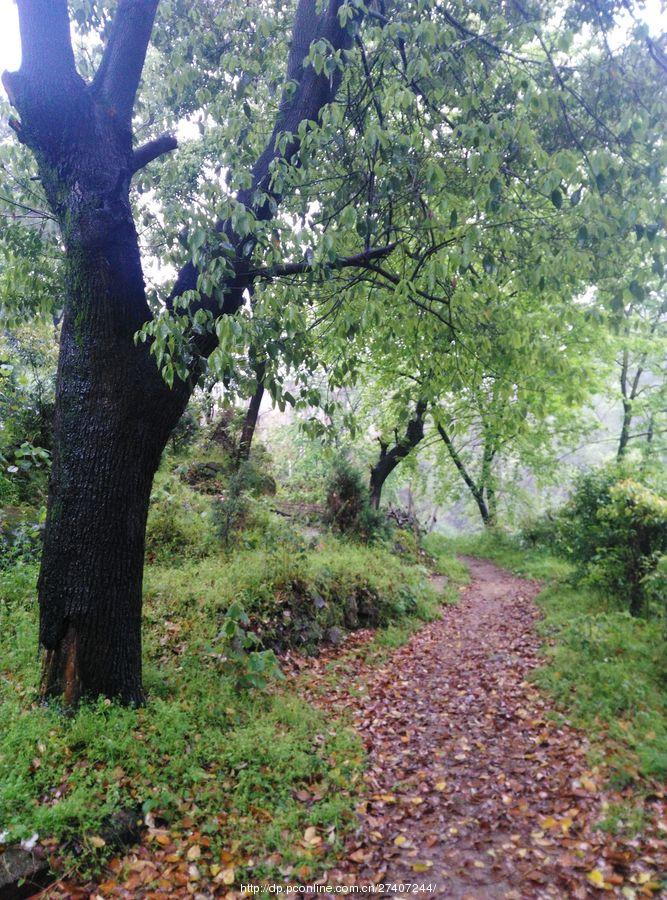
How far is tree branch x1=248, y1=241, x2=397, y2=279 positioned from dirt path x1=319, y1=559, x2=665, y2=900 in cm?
440

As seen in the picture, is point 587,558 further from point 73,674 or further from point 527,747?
point 73,674

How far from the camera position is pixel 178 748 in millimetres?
4277

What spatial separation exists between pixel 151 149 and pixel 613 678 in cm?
692

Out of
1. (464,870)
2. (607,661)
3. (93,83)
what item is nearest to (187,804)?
(464,870)

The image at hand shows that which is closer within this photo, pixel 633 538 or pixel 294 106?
pixel 294 106

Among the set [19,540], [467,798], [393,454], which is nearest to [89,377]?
[19,540]

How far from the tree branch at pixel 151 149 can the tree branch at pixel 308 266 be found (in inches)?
55.7

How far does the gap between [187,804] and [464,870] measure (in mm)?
2014

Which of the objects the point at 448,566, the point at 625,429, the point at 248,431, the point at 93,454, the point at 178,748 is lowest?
the point at 178,748

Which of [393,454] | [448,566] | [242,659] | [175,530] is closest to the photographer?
[242,659]

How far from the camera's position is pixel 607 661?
6.00m

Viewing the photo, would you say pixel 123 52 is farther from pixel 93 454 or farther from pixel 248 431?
pixel 248 431

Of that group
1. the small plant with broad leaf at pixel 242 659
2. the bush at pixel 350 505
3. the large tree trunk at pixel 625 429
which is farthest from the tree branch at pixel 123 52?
the large tree trunk at pixel 625 429

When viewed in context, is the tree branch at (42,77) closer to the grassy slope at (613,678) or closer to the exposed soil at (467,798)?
the exposed soil at (467,798)
